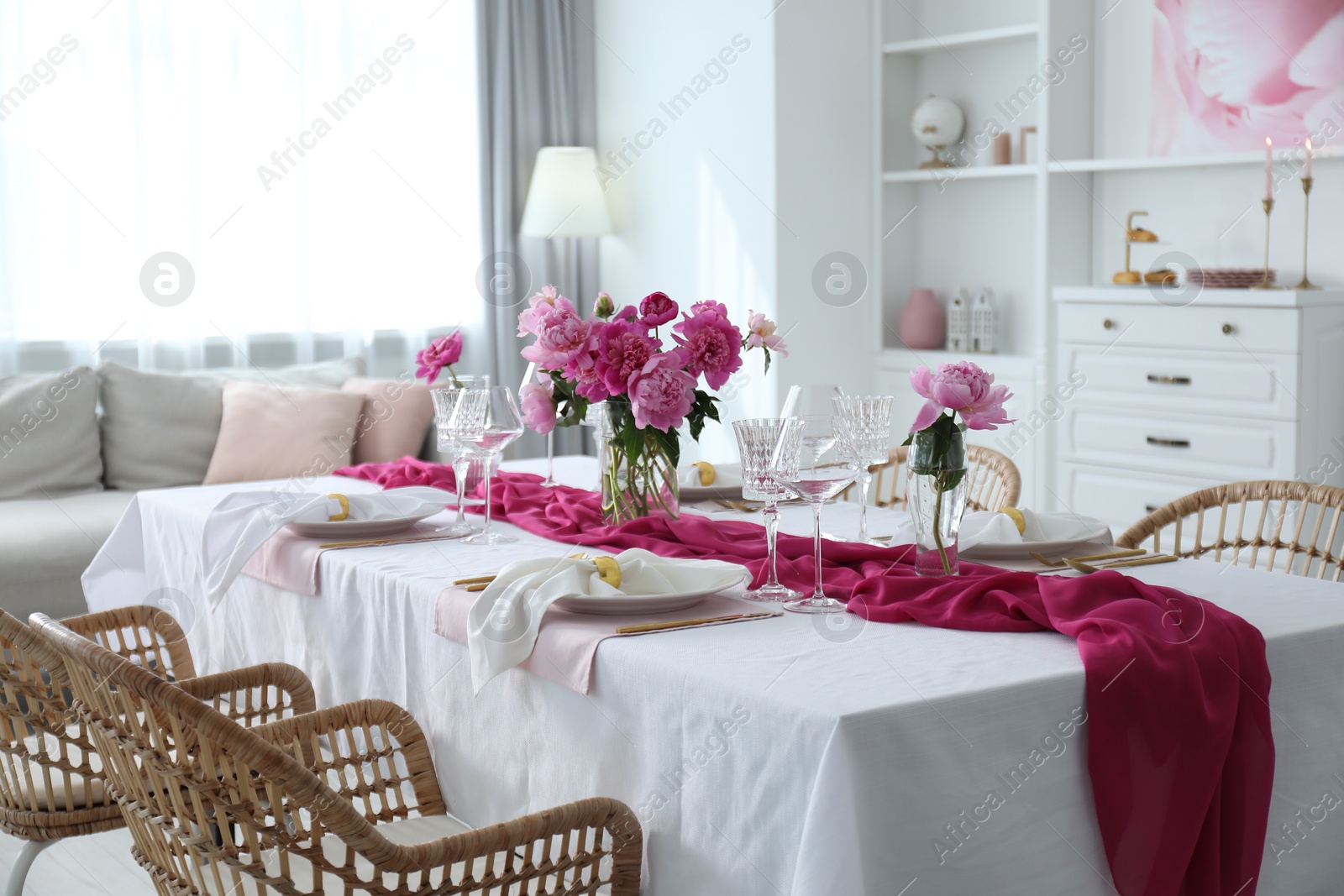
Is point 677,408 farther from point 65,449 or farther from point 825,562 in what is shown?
point 65,449

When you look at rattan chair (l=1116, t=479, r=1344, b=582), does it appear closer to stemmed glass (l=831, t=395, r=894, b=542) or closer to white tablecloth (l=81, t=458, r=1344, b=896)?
white tablecloth (l=81, t=458, r=1344, b=896)

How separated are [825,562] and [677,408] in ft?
1.04

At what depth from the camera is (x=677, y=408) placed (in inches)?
76.3

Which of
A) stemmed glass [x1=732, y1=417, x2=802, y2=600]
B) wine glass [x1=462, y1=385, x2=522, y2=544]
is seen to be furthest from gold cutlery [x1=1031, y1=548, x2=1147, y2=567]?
wine glass [x1=462, y1=385, x2=522, y2=544]

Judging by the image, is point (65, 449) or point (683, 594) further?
point (65, 449)

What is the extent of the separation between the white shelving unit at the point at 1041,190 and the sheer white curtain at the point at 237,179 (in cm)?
168

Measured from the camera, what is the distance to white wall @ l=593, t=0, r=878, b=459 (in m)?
4.58

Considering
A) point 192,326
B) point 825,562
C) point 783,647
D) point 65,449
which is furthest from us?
point 192,326

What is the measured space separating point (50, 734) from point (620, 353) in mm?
979

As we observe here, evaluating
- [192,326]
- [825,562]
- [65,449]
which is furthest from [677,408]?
[192,326]

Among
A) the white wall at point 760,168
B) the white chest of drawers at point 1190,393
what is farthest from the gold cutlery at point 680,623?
the white wall at point 760,168

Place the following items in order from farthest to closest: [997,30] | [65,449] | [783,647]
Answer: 1. [997,30]
2. [65,449]
3. [783,647]

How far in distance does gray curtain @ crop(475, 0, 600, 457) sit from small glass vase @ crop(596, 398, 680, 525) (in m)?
3.10

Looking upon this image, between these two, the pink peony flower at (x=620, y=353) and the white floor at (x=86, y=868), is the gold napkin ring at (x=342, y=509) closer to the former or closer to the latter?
the pink peony flower at (x=620, y=353)
